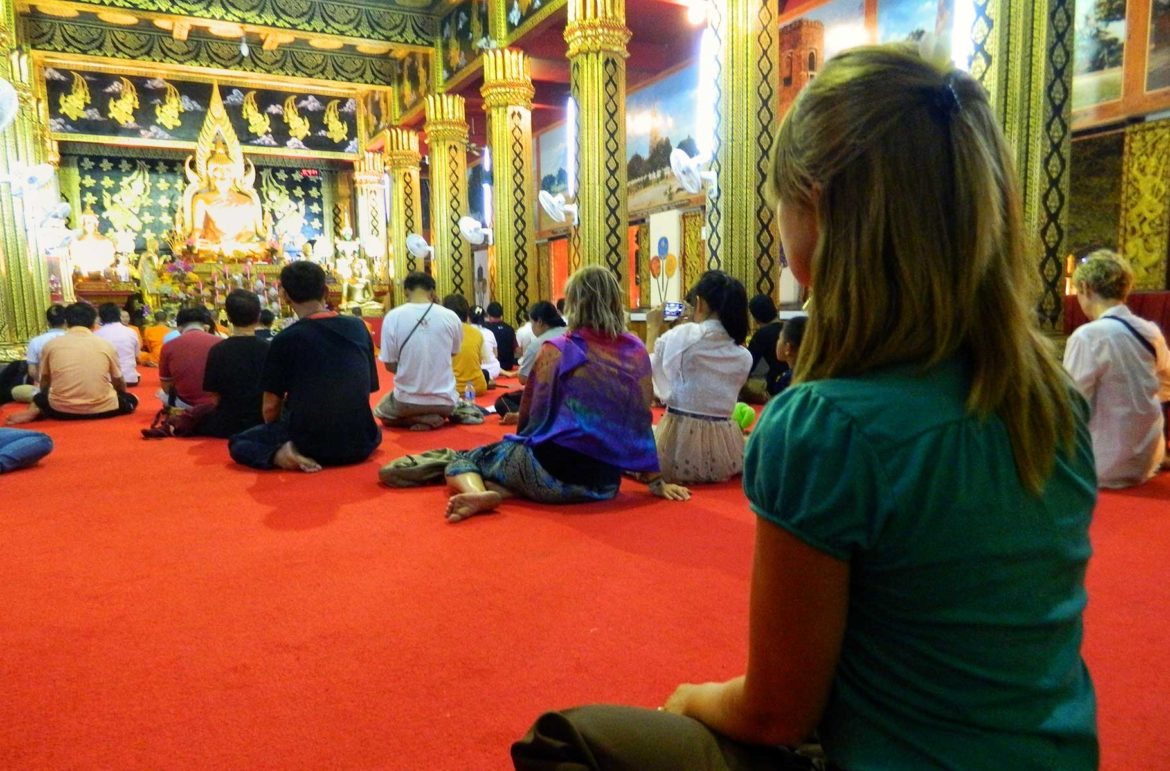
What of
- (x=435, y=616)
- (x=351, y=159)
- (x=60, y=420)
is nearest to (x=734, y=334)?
(x=435, y=616)

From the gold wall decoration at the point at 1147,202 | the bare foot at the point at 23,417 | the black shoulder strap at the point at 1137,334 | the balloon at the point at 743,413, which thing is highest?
the gold wall decoration at the point at 1147,202

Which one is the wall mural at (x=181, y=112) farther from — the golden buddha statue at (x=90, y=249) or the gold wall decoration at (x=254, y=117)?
the golden buddha statue at (x=90, y=249)

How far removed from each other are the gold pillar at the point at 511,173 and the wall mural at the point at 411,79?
9.67ft

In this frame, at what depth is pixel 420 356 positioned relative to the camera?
5.65m

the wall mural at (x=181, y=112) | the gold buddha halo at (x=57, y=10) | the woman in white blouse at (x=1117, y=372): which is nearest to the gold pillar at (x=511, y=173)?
the gold buddha halo at (x=57, y=10)

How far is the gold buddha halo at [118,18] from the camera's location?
1265cm

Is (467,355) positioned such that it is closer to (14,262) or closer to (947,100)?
(947,100)

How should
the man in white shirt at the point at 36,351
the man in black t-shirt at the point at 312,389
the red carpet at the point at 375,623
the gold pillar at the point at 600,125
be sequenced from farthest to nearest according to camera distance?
the gold pillar at the point at 600,125
the man in white shirt at the point at 36,351
the man in black t-shirt at the point at 312,389
the red carpet at the point at 375,623

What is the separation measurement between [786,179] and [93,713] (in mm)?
1962

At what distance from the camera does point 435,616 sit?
2363mm

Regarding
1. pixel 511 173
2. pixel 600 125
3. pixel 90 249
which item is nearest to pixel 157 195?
pixel 90 249

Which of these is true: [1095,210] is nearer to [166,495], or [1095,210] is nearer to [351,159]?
[166,495]

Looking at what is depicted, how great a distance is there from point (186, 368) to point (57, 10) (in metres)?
10.7

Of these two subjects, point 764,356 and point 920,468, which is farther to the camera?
point 764,356
